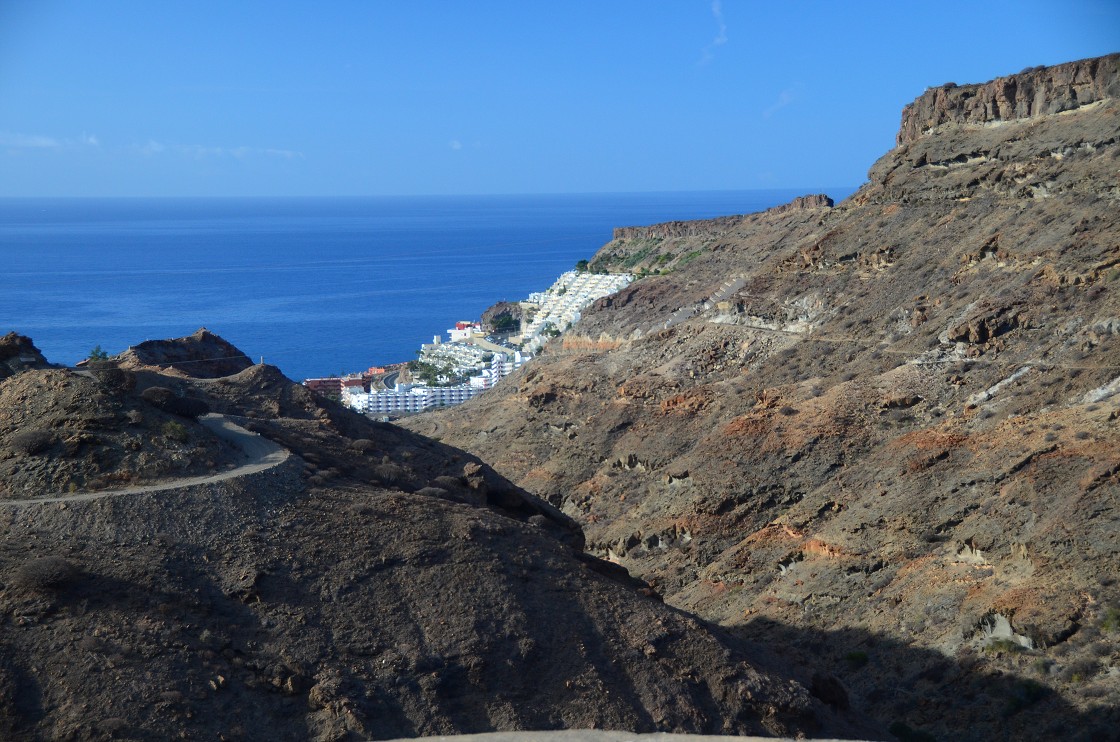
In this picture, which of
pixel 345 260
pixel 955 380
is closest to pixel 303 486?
pixel 955 380

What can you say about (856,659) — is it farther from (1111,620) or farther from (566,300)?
(566,300)

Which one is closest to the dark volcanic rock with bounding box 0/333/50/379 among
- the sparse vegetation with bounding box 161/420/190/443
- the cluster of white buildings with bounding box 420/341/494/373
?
the sparse vegetation with bounding box 161/420/190/443

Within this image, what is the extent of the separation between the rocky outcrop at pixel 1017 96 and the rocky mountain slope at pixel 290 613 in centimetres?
3020

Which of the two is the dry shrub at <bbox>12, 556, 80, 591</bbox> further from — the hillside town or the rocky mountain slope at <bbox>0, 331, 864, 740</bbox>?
the hillside town

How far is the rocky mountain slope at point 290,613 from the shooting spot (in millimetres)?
14266

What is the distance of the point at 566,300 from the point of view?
9050 cm

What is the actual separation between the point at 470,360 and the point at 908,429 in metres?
57.6

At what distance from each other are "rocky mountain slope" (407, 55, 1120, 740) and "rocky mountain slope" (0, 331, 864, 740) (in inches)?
169

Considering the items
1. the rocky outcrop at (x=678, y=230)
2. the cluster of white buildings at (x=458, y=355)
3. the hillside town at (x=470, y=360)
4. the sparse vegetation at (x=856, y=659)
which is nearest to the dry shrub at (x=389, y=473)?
the sparse vegetation at (x=856, y=659)

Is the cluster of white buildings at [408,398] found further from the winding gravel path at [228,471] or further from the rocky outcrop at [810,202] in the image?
→ the winding gravel path at [228,471]

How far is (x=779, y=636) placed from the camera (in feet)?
79.2

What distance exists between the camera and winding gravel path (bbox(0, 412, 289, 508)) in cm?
1717

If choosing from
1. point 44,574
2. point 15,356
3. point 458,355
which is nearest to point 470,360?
point 458,355

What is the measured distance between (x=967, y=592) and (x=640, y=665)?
9.15 metres
